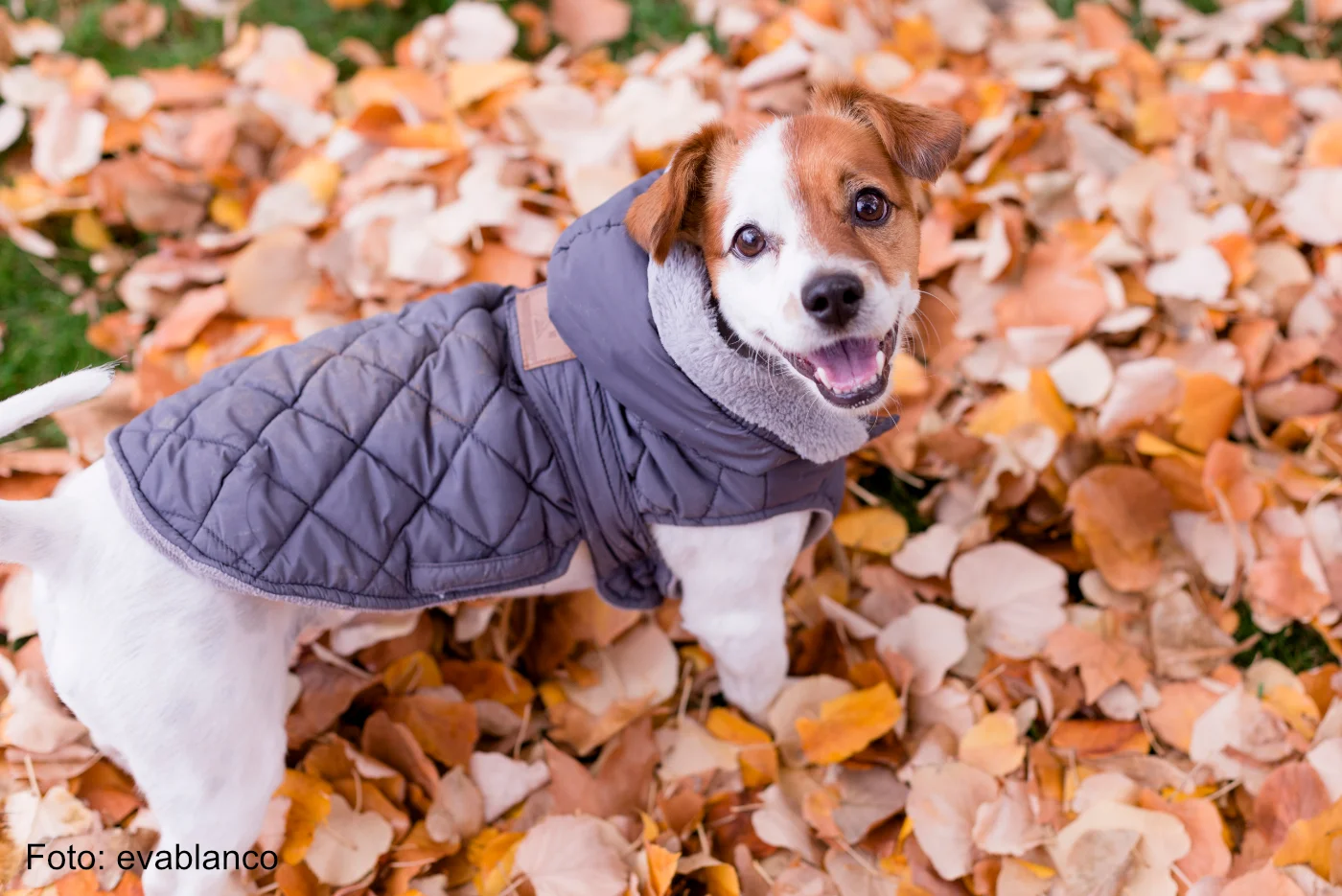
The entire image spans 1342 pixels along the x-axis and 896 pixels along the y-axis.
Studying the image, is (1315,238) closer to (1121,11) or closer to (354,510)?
(1121,11)

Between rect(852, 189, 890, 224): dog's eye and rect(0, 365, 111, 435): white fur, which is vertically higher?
rect(852, 189, 890, 224): dog's eye

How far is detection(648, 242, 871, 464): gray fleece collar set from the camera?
1727 millimetres

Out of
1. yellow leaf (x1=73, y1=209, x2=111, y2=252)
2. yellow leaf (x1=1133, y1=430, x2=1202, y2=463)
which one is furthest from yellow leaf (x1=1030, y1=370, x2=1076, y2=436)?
yellow leaf (x1=73, y1=209, x2=111, y2=252)

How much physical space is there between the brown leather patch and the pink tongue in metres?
0.48

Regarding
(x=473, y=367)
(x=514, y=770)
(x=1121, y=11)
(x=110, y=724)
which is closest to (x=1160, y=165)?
(x=1121, y=11)

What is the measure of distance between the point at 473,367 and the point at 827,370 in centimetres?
67

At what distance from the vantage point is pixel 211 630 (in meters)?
1.69

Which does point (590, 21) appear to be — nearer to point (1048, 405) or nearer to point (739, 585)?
→ point (1048, 405)

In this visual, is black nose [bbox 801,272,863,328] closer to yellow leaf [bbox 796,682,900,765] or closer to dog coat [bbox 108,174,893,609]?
dog coat [bbox 108,174,893,609]

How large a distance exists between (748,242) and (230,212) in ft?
7.25

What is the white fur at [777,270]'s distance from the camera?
1669 mm

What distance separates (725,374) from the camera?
5.68ft

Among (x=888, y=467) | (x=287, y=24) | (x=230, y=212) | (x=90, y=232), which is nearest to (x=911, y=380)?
(x=888, y=467)

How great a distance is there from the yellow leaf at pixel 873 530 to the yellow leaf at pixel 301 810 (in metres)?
1.41
